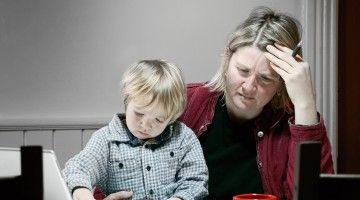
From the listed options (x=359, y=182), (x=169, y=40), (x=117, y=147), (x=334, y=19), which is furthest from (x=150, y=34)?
(x=359, y=182)

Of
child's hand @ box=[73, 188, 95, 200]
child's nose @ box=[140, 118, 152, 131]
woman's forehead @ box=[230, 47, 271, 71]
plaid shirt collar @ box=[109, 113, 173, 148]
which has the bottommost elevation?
child's hand @ box=[73, 188, 95, 200]

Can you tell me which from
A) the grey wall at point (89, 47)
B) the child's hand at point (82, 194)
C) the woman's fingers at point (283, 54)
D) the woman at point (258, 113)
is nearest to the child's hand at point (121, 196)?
the child's hand at point (82, 194)

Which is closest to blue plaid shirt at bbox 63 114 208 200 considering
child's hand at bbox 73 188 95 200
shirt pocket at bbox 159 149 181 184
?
shirt pocket at bbox 159 149 181 184

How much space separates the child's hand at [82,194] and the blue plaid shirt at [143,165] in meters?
0.13

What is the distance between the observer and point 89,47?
2.40 metres

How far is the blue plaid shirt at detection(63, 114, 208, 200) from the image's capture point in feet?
4.73

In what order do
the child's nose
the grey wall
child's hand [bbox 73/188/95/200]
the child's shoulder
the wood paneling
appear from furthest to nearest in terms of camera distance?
1. the wood paneling
2. the grey wall
3. the child's shoulder
4. the child's nose
5. child's hand [bbox 73/188/95/200]

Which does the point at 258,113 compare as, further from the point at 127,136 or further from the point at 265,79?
the point at 127,136

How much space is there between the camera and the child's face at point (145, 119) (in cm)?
142

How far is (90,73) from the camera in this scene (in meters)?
2.40

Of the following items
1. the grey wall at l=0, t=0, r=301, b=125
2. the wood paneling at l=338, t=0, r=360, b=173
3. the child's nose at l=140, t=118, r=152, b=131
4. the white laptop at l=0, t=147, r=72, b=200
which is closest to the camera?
the white laptop at l=0, t=147, r=72, b=200

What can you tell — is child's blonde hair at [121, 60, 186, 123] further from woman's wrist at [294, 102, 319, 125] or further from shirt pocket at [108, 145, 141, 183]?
woman's wrist at [294, 102, 319, 125]

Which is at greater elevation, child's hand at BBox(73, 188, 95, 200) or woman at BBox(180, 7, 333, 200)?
woman at BBox(180, 7, 333, 200)

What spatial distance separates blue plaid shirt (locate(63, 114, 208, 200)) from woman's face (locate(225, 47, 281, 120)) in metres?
0.22
